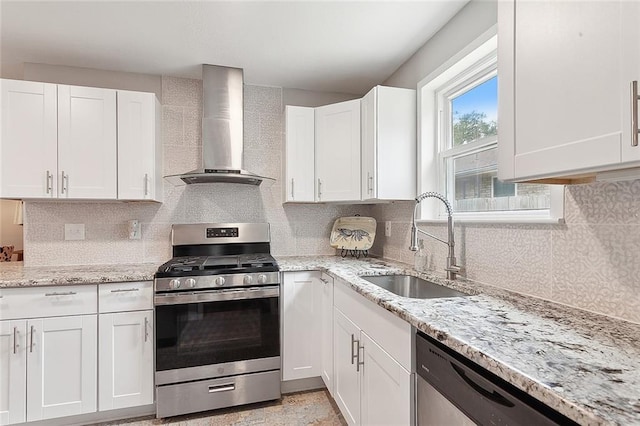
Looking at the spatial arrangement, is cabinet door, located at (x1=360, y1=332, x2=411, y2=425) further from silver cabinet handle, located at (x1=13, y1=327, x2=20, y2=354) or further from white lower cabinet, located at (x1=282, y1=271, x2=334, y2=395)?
silver cabinet handle, located at (x1=13, y1=327, x2=20, y2=354)

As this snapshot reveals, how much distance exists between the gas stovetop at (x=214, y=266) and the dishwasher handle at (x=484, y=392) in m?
1.46

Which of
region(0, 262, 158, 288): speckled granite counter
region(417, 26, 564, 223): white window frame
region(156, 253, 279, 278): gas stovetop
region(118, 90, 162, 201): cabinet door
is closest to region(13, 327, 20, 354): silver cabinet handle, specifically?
region(0, 262, 158, 288): speckled granite counter

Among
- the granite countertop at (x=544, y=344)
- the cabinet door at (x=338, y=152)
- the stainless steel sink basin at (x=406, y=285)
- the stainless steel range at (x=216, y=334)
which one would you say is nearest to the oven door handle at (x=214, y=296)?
the stainless steel range at (x=216, y=334)

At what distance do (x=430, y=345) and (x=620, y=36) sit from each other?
0.96 m

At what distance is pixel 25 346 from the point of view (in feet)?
Answer: 6.11

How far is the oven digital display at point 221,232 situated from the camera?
2.62 meters

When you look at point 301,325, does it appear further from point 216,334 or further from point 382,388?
point 382,388

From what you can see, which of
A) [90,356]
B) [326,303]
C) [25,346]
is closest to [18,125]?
[25,346]

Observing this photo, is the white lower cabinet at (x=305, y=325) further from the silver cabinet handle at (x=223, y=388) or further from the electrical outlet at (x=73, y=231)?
the electrical outlet at (x=73, y=231)

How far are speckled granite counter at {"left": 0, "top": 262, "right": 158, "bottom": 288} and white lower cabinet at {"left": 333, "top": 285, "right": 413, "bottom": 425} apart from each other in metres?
1.25

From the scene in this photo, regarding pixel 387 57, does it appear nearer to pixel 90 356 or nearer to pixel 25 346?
pixel 90 356

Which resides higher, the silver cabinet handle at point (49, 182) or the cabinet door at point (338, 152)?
the cabinet door at point (338, 152)

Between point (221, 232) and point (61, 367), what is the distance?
1267mm

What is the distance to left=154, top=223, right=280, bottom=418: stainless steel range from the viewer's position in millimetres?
2012
